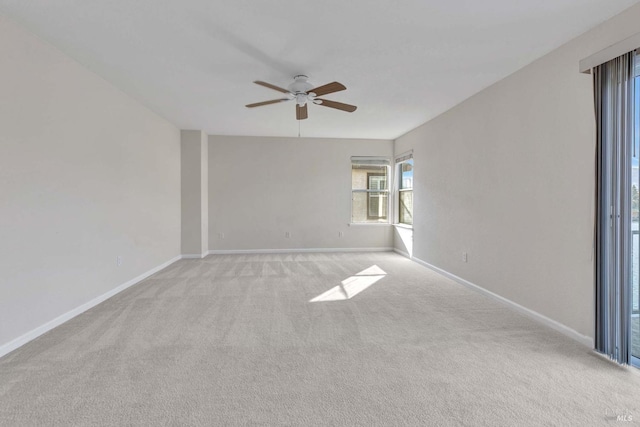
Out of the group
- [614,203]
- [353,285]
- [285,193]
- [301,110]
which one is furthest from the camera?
[285,193]

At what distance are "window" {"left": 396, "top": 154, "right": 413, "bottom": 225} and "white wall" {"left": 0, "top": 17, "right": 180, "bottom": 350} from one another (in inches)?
186

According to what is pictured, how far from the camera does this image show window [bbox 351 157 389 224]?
725cm

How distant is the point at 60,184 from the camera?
2.88 m

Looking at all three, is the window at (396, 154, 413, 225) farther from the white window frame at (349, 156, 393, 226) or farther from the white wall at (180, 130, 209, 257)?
the white wall at (180, 130, 209, 257)

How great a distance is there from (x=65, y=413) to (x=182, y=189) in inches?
194

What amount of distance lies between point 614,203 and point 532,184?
0.85 meters

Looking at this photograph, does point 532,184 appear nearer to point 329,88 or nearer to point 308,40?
point 329,88

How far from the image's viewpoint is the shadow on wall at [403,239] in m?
6.23

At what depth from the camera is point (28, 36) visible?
2.54 meters

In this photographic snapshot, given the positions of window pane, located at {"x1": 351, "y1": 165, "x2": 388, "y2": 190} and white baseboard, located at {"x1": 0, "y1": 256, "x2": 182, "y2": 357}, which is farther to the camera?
window pane, located at {"x1": 351, "y1": 165, "x2": 388, "y2": 190}

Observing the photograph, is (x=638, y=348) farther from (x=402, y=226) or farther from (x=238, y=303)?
(x=402, y=226)

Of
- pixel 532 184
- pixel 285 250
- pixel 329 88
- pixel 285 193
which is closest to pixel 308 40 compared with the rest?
pixel 329 88

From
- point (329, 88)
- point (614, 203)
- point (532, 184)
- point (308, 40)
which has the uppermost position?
point (308, 40)

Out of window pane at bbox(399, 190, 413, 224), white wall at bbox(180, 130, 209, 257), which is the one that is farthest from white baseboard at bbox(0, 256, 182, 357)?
window pane at bbox(399, 190, 413, 224)
